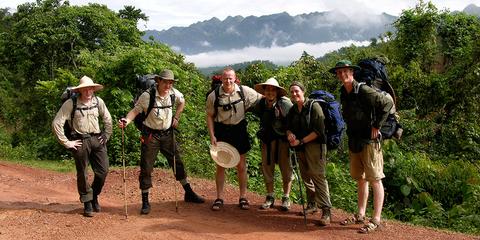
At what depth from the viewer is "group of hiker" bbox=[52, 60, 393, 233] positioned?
5574mm

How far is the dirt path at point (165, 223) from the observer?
18.3 ft

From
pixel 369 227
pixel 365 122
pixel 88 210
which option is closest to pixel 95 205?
pixel 88 210

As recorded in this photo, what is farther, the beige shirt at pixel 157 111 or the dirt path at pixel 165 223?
the beige shirt at pixel 157 111

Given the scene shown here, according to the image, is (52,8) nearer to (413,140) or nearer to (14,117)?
(14,117)

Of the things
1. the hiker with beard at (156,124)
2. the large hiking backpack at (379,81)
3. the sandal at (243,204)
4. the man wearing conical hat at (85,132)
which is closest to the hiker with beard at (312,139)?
the large hiking backpack at (379,81)

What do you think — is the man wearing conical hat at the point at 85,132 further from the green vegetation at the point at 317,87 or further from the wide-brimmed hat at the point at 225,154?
the green vegetation at the point at 317,87

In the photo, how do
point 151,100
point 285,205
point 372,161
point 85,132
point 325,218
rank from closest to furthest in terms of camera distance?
point 372,161
point 325,218
point 85,132
point 151,100
point 285,205

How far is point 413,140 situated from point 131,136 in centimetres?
729

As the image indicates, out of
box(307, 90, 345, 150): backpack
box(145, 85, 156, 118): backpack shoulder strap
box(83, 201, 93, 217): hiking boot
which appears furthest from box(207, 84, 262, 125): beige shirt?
box(83, 201, 93, 217): hiking boot

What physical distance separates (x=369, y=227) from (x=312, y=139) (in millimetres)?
1187

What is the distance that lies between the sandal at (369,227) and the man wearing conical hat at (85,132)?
10.7 feet

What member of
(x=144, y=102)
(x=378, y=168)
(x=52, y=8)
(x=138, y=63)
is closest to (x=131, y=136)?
(x=138, y=63)

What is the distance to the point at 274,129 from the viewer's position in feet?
20.5

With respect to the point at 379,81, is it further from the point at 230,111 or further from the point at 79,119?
the point at 79,119
